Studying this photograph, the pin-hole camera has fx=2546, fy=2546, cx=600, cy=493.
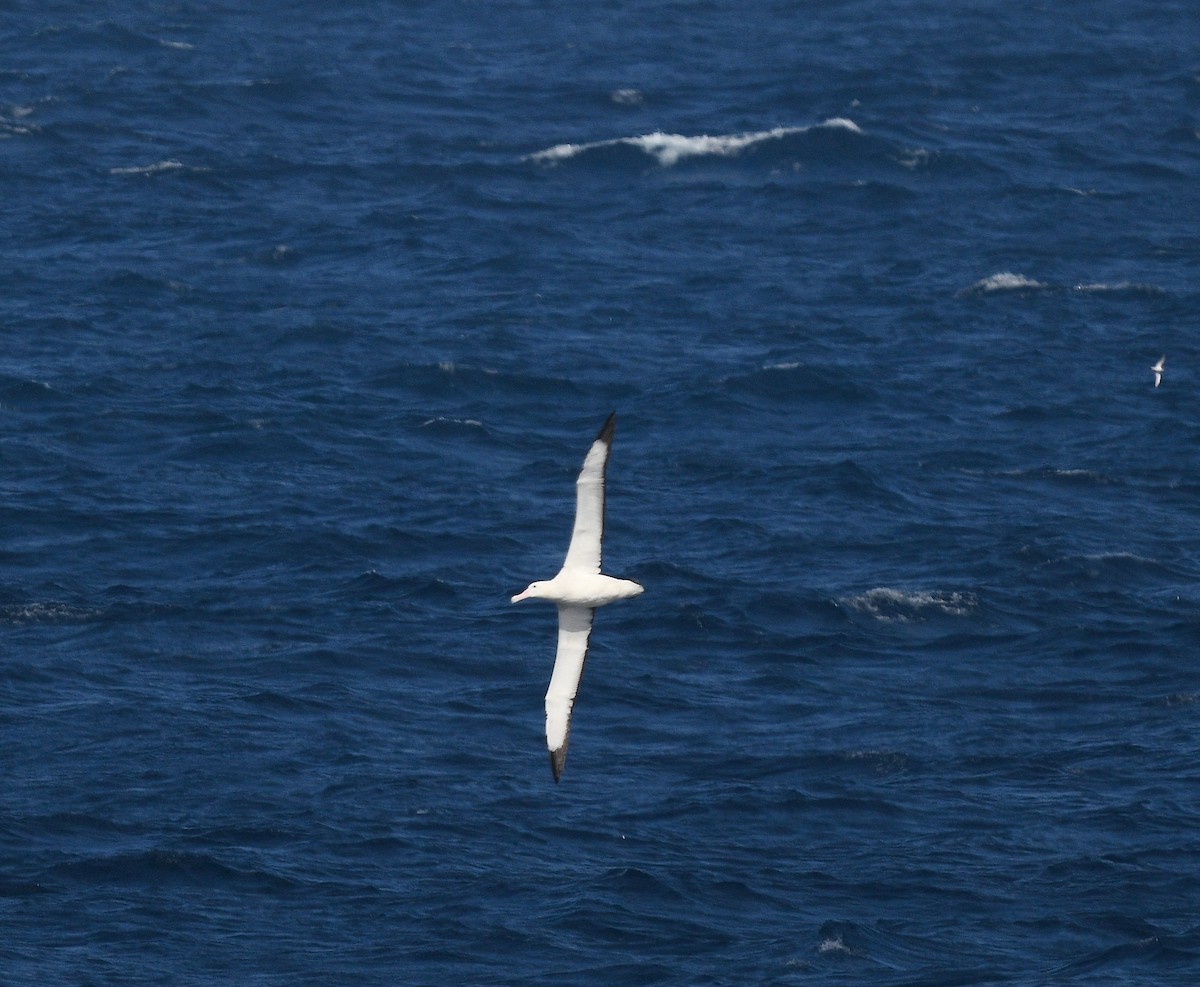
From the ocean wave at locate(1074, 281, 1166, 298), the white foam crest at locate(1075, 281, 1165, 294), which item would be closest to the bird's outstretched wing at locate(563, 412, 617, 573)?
the ocean wave at locate(1074, 281, 1166, 298)

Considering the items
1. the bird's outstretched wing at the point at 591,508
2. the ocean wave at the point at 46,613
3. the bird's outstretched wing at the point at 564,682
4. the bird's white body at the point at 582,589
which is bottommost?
the ocean wave at the point at 46,613

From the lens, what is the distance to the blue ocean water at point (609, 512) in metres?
61.3

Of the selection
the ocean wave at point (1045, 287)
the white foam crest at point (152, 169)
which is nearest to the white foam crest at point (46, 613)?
the white foam crest at point (152, 169)

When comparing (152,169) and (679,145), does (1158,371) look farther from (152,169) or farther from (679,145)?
(152,169)

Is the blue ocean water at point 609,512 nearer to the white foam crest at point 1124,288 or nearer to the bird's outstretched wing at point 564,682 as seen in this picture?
the white foam crest at point 1124,288

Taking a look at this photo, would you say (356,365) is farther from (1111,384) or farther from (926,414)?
(1111,384)

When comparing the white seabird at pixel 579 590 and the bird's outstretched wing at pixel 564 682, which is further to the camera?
the bird's outstretched wing at pixel 564 682

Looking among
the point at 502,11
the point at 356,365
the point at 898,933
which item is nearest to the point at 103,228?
the point at 356,365

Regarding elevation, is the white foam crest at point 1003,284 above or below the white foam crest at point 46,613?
above

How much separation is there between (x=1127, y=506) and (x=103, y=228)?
4207cm

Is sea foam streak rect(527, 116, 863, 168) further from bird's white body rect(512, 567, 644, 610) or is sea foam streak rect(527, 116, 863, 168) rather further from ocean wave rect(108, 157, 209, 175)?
bird's white body rect(512, 567, 644, 610)

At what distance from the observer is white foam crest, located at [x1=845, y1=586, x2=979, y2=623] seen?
7375cm

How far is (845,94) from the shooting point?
118 metres

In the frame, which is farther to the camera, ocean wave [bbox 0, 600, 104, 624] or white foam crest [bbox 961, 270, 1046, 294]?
white foam crest [bbox 961, 270, 1046, 294]
